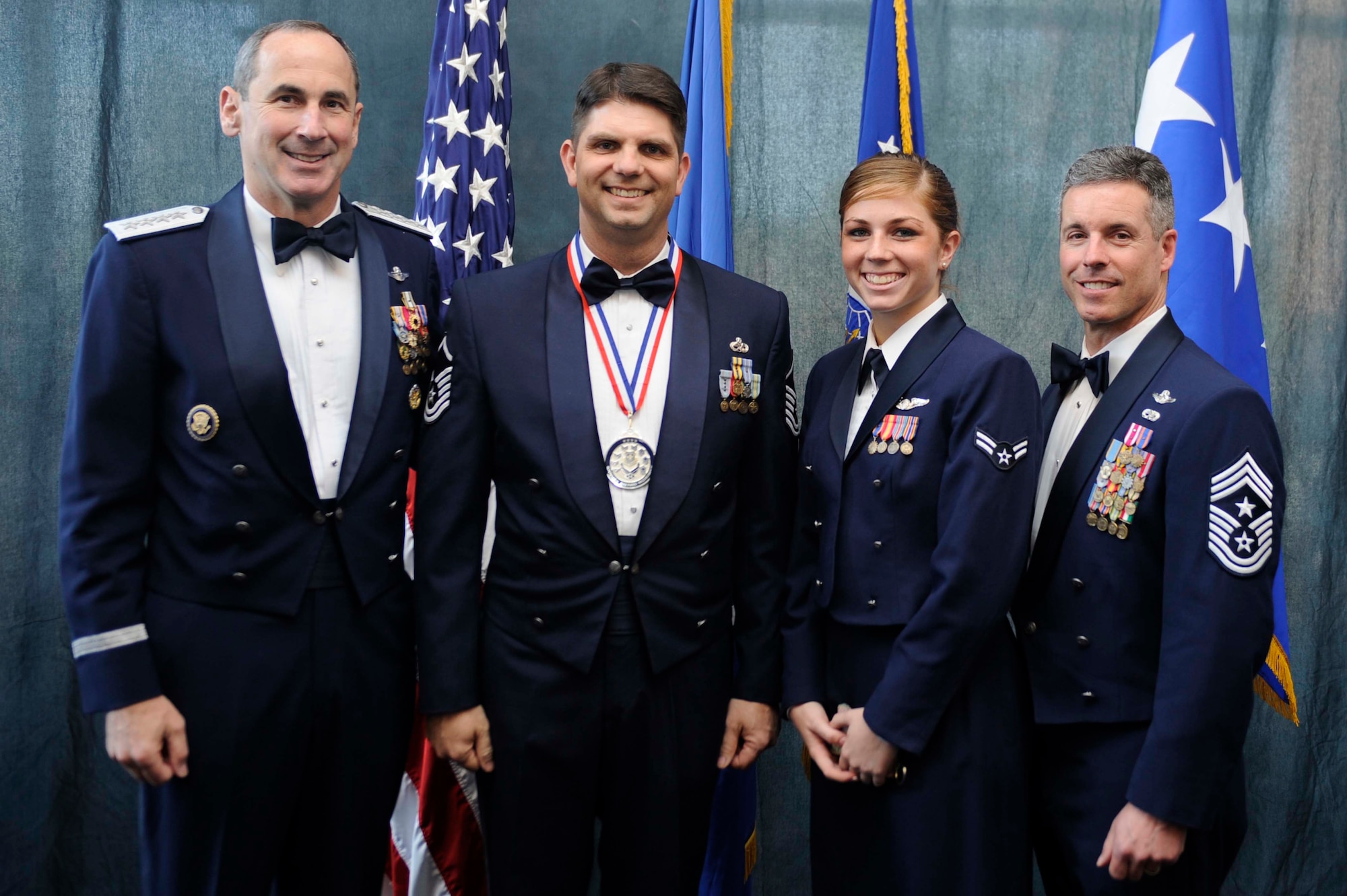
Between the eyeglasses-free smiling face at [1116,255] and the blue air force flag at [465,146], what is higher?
the blue air force flag at [465,146]

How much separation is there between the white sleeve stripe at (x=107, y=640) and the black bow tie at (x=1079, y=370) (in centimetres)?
173

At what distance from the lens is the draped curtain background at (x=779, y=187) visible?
3.11m

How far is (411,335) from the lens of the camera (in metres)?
1.95

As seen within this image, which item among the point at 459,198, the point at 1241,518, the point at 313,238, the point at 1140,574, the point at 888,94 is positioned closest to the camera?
the point at 1241,518

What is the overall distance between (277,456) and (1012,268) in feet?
8.47

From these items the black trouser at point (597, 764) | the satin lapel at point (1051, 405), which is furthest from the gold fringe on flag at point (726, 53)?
the black trouser at point (597, 764)

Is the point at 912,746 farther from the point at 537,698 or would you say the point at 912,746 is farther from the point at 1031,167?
the point at 1031,167

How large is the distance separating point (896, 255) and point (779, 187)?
5.21 feet

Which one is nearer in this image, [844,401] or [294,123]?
[294,123]

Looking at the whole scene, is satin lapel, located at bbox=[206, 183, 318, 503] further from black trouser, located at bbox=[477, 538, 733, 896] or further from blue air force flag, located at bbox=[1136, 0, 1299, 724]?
blue air force flag, located at bbox=[1136, 0, 1299, 724]

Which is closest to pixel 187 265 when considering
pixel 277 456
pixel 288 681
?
pixel 277 456

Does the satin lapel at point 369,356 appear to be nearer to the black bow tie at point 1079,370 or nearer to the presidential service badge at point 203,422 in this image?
the presidential service badge at point 203,422

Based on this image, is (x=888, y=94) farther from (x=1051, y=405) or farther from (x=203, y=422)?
(x=203, y=422)

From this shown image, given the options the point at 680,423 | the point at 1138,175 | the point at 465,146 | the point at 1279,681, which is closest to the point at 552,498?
the point at 680,423
